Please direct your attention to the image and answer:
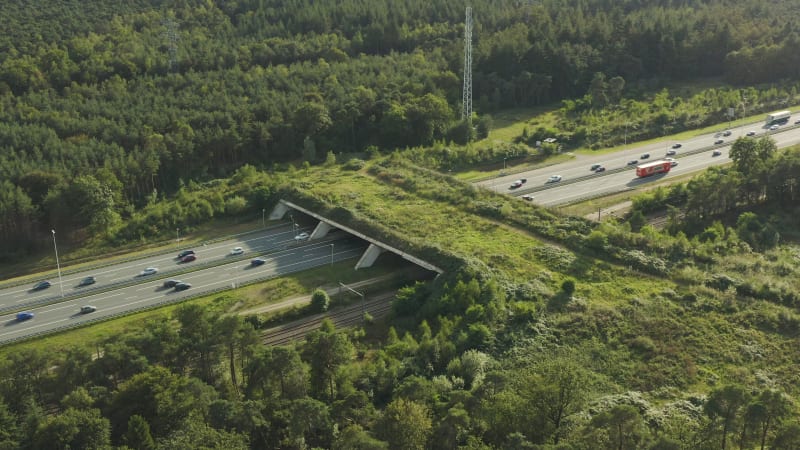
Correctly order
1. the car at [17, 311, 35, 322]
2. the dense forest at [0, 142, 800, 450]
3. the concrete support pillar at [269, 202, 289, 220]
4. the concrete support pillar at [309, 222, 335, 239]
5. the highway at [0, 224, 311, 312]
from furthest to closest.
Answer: the concrete support pillar at [269, 202, 289, 220] → the concrete support pillar at [309, 222, 335, 239] → the highway at [0, 224, 311, 312] → the car at [17, 311, 35, 322] → the dense forest at [0, 142, 800, 450]

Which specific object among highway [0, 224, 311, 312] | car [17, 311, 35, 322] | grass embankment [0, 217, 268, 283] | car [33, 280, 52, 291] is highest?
grass embankment [0, 217, 268, 283]

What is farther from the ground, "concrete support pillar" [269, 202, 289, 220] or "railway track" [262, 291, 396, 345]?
"concrete support pillar" [269, 202, 289, 220]

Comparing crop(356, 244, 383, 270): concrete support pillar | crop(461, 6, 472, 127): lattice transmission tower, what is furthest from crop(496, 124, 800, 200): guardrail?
crop(356, 244, 383, 270): concrete support pillar

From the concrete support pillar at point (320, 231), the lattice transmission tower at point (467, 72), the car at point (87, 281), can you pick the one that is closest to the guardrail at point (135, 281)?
the concrete support pillar at point (320, 231)

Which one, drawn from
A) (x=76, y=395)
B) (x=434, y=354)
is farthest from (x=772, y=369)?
(x=76, y=395)

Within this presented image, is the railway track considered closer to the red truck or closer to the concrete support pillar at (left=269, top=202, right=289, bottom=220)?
the concrete support pillar at (left=269, top=202, right=289, bottom=220)

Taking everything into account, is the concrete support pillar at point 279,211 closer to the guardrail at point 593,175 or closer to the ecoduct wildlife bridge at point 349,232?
the ecoduct wildlife bridge at point 349,232

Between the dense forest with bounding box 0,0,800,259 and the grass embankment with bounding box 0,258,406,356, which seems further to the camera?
the dense forest with bounding box 0,0,800,259
